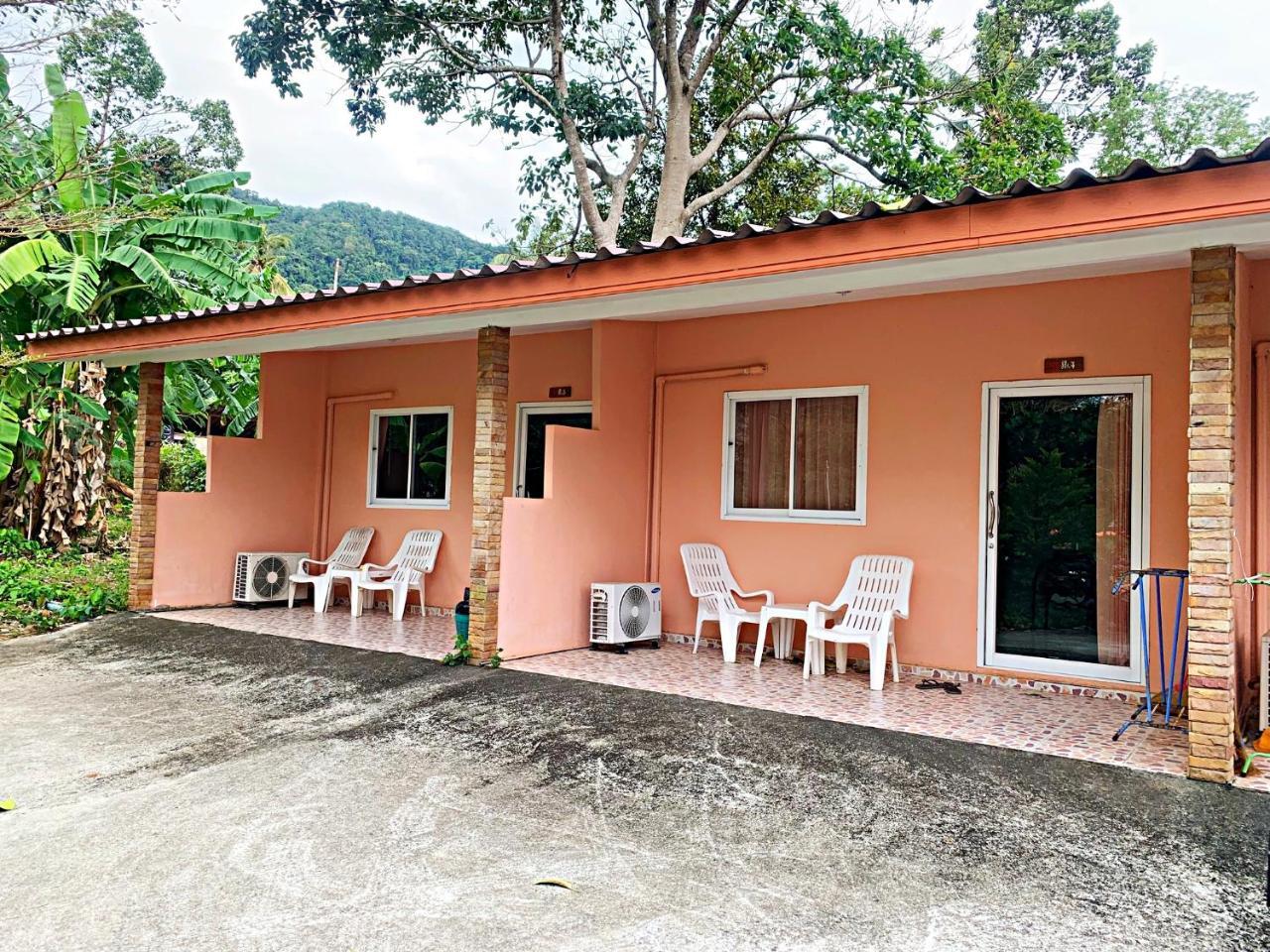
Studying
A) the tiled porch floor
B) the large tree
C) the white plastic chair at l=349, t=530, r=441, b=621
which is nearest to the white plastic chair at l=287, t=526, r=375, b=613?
the white plastic chair at l=349, t=530, r=441, b=621

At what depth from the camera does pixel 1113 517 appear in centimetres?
616

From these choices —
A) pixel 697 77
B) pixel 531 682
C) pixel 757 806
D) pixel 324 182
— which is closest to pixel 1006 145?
pixel 697 77

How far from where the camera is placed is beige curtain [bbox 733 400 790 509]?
768 cm

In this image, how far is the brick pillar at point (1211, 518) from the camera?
13.9ft

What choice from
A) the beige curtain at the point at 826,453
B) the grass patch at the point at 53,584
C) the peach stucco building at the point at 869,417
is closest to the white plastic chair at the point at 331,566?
the peach stucco building at the point at 869,417

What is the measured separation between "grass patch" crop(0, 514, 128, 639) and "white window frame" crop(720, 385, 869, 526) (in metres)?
6.19

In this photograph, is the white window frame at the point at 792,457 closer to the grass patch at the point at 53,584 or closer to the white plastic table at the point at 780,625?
the white plastic table at the point at 780,625

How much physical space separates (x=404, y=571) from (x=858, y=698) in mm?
5018

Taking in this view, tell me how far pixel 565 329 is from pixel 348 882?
20.2 ft

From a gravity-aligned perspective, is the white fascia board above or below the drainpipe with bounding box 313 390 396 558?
above

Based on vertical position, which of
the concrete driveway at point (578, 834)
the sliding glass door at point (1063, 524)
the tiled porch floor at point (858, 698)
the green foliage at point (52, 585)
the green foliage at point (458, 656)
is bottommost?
the concrete driveway at point (578, 834)

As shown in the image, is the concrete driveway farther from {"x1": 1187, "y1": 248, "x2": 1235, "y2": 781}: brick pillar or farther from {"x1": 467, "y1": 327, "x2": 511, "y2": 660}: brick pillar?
{"x1": 467, "y1": 327, "x2": 511, "y2": 660}: brick pillar

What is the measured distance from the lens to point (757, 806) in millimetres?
3984

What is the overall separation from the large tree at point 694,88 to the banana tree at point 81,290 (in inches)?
201
